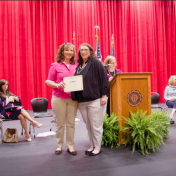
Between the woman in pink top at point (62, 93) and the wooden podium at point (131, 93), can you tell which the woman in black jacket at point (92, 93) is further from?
the wooden podium at point (131, 93)

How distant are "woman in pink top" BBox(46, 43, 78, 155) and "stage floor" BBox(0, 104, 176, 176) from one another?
0.25 metres

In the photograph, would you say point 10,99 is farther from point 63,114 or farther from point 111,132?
point 111,132

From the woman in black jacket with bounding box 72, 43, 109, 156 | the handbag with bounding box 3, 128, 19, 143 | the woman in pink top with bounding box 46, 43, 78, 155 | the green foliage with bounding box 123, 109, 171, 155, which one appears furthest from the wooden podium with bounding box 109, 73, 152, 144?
the handbag with bounding box 3, 128, 19, 143

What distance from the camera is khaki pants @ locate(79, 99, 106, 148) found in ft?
7.45

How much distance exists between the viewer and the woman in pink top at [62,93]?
2.30m

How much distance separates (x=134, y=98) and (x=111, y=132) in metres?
0.62

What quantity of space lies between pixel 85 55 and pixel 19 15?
19.8 ft

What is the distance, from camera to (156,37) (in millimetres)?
8797

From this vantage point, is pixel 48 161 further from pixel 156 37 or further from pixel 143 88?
pixel 156 37

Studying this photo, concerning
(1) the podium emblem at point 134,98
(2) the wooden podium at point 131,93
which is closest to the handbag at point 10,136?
(2) the wooden podium at point 131,93

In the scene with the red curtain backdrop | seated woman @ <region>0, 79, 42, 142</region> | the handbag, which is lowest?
the handbag

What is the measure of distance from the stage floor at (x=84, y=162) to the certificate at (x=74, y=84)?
0.89m

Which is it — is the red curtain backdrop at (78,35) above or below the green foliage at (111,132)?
above

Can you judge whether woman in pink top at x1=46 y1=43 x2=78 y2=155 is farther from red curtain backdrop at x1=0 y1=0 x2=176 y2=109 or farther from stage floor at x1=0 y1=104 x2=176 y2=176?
red curtain backdrop at x1=0 y1=0 x2=176 y2=109
